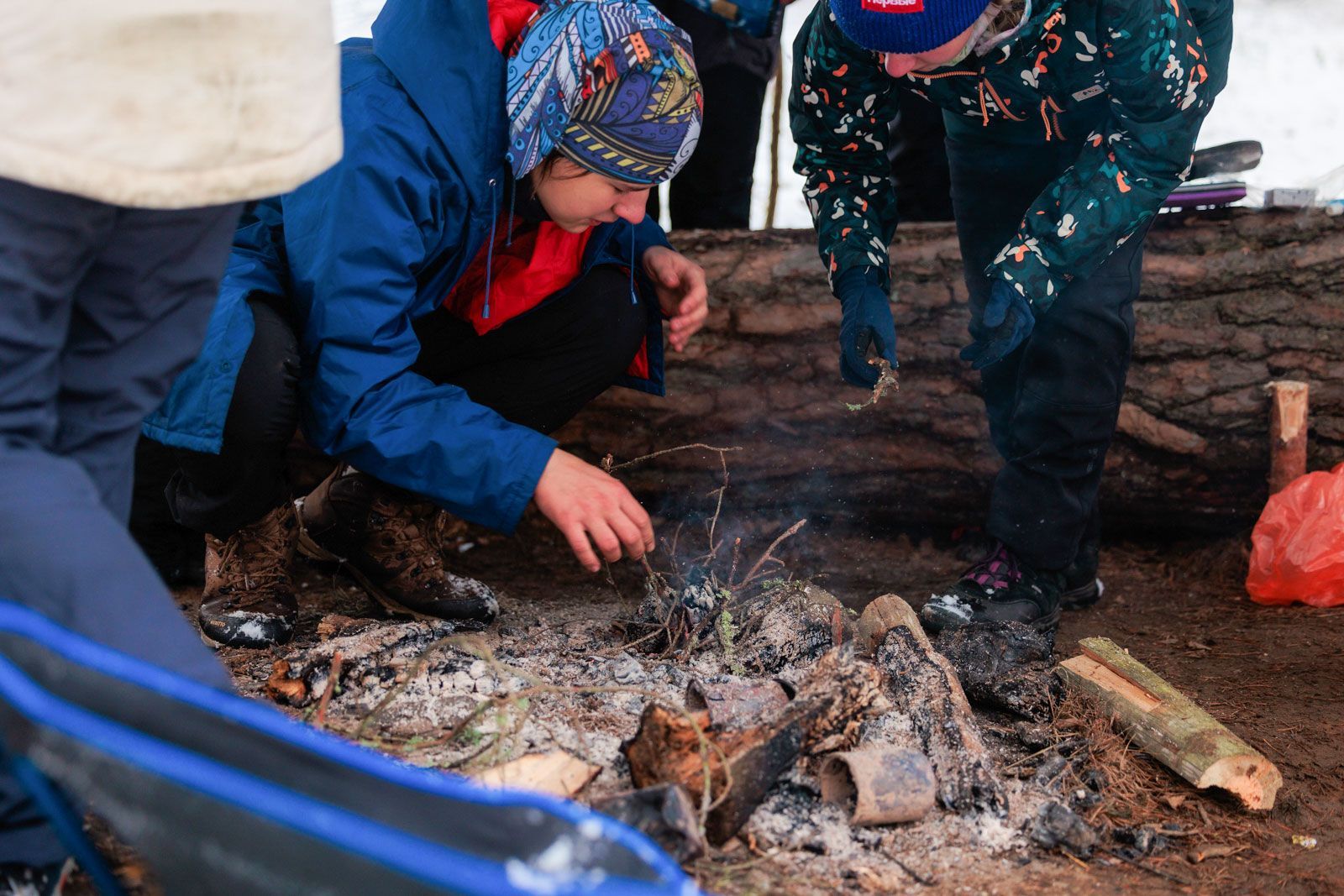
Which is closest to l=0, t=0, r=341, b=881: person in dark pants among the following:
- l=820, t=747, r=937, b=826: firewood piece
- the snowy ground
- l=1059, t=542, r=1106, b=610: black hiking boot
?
l=820, t=747, r=937, b=826: firewood piece

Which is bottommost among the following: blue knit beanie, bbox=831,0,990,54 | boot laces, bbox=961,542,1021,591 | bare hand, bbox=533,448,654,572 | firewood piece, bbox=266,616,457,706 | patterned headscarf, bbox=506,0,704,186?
boot laces, bbox=961,542,1021,591

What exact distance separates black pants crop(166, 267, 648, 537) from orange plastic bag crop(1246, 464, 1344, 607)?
195cm

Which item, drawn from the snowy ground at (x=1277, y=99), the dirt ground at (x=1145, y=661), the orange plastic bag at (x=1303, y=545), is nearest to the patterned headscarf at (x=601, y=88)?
the dirt ground at (x=1145, y=661)

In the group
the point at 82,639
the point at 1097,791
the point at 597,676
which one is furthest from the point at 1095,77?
the point at 82,639

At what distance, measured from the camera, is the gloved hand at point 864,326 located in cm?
281

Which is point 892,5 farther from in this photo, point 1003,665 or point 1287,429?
point 1287,429

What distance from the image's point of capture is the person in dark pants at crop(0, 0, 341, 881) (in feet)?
3.86

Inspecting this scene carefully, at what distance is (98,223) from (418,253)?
2.92 ft

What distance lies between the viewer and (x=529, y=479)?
205cm

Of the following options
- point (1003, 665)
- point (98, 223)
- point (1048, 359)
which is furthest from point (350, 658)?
point (1048, 359)

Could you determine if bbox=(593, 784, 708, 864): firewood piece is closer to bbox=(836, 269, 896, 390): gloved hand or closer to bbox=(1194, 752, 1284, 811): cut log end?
bbox=(1194, 752, 1284, 811): cut log end

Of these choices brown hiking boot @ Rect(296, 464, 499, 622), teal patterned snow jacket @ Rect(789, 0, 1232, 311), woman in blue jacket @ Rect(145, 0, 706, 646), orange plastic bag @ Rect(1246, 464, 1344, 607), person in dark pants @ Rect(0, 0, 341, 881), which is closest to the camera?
person in dark pants @ Rect(0, 0, 341, 881)

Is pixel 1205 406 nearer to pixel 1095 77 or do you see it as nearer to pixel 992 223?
pixel 992 223

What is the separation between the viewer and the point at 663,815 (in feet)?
4.99
